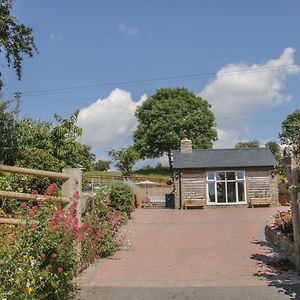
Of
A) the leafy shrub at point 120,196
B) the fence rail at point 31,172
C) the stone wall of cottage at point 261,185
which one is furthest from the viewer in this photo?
the stone wall of cottage at point 261,185

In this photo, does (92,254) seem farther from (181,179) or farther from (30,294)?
(181,179)

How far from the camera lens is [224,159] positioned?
2888cm

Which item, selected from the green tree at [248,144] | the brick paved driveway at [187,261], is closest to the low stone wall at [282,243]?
the brick paved driveway at [187,261]

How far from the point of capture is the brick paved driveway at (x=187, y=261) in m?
7.18

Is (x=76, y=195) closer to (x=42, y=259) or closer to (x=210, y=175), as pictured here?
(x=42, y=259)

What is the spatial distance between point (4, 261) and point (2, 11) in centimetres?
1341

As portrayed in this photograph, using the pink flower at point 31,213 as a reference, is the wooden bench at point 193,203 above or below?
above

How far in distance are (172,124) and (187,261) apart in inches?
1746

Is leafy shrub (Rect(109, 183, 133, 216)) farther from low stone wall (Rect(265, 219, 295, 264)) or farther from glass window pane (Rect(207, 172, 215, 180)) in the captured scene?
glass window pane (Rect(207, 172, 215, 180))

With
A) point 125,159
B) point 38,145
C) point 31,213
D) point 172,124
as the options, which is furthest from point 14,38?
point 172,124

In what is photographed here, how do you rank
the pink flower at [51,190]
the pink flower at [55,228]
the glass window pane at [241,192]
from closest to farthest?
the pink flower at [55,228] < the pink flower at [51,190] < the glass window pane at [241,192]

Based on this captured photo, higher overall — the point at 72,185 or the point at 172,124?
the point at 172,124

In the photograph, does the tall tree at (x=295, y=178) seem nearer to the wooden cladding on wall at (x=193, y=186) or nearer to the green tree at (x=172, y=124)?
the wooden cladding on wall at (x=193, y=186)

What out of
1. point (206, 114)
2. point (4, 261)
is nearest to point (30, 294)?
point (4, 261)
